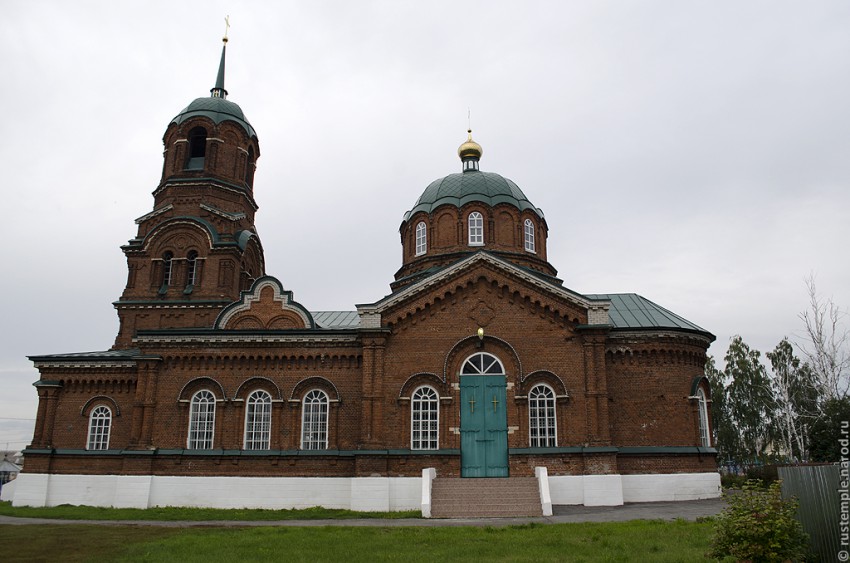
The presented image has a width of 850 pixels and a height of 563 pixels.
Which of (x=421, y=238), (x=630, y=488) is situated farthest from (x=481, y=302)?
(x=630, y=488)

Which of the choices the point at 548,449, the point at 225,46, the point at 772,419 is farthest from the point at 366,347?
the point at 772,419

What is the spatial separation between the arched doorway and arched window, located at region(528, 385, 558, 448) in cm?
86

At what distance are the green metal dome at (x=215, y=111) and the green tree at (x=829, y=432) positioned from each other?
27826mm

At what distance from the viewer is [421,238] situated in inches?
1144

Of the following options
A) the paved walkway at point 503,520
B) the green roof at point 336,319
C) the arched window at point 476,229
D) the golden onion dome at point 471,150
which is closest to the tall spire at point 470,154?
the golden onion dome at point 471,150

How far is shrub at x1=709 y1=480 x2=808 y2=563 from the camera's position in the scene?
9156mm

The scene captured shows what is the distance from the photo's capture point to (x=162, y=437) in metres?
22.7

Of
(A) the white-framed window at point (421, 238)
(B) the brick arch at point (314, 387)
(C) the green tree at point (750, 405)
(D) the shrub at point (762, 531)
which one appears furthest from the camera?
(C) the green tree at point (750, 405)

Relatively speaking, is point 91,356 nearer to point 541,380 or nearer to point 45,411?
point 45,411

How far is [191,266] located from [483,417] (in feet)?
48.3

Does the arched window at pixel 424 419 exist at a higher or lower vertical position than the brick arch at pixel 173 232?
lower

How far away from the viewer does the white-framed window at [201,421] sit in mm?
22828

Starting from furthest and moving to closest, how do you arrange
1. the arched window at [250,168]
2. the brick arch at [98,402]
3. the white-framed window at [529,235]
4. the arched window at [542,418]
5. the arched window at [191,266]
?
the arched window at [250,168] → the white-framed window at [529,235] → the arched window at [191,266] → the brick arch at [98,402] → the arched window at [542,418]

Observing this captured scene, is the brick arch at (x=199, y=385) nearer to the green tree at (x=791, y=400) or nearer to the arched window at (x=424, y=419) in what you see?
the arched window at (x=424, y=419)
